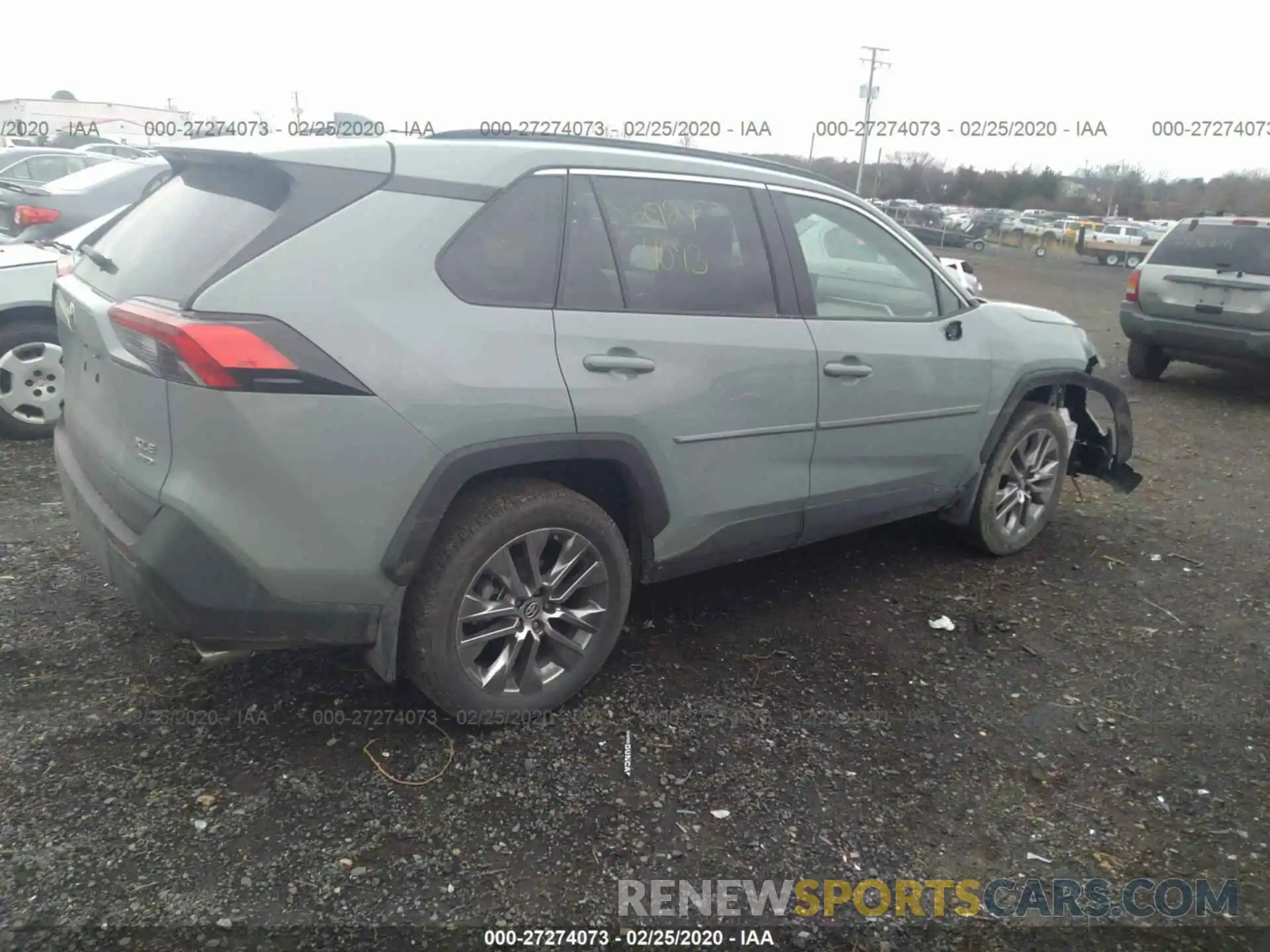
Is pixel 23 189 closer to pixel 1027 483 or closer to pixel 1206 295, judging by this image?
pixel 1027 483

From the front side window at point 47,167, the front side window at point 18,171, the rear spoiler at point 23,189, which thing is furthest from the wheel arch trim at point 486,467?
the front side window at point 47,167

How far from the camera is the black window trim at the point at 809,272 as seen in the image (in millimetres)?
3494

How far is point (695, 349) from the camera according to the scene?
10.1 ft

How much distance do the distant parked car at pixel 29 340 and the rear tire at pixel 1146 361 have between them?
9.41 metres

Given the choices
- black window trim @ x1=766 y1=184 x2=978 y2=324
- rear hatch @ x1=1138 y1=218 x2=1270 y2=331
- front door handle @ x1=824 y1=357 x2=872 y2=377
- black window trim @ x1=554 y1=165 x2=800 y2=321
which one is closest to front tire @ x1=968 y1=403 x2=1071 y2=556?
black window trim @ x1=766 y1=184 x2=978 y2=324

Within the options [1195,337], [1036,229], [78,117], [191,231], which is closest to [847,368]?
[191,231]

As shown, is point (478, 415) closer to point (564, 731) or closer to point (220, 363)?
point (220, 363)

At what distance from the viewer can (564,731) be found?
10.0 ft

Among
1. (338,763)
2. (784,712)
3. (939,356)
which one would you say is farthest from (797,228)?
(338,763)

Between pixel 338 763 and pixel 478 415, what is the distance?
1.16 m

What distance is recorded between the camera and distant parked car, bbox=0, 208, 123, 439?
17.4ft

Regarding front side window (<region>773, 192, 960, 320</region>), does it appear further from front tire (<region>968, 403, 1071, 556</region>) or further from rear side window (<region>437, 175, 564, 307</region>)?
rear side window (<region>437, 175, 564, 307</region>)

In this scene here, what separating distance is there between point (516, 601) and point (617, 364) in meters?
0.81

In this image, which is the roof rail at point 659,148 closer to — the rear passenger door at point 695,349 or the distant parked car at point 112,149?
the rear passenger door at point 695,349
